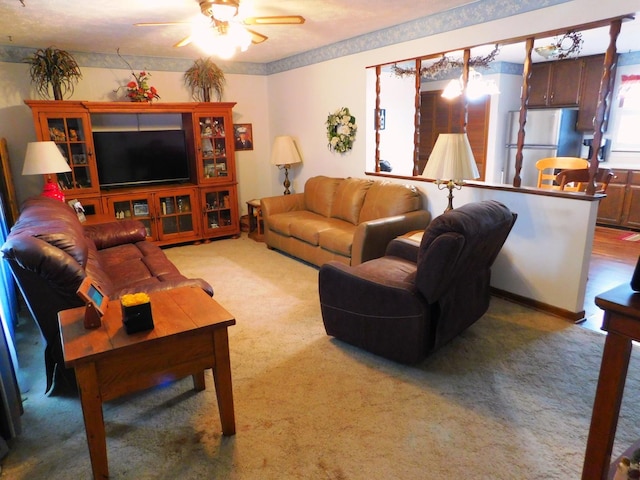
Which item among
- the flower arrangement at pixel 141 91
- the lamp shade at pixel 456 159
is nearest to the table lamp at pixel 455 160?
the lamp shade at pixel 456 159

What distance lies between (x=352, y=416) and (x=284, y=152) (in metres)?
4.09

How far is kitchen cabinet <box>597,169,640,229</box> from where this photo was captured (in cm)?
568

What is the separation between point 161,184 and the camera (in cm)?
542

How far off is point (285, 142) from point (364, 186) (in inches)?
64.5

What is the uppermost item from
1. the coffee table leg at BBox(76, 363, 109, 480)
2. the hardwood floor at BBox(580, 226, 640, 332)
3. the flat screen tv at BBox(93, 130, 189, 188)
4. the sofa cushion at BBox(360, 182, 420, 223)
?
the flat screen tv at BBox(93, 130, 189, 188)

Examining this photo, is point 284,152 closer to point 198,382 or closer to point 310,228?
point 310,228

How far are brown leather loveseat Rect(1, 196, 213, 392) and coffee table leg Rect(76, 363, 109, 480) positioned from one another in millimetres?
593

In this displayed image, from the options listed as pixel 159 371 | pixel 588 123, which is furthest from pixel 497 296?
pixel 588 123

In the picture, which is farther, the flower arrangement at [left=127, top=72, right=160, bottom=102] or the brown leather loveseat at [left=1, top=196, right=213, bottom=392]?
the flower arrangement at [left=127, top=72, right=160, bottom=102]

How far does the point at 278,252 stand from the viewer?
5141 millimetres

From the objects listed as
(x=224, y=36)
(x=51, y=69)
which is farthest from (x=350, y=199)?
(x=51, y=69)

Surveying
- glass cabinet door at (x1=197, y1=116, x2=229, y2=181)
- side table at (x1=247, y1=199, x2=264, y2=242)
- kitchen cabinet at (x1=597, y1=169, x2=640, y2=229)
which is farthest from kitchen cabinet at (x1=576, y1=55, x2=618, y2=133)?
glass cabinet door at (x1=197, y1=116, x2=229, y2=181)

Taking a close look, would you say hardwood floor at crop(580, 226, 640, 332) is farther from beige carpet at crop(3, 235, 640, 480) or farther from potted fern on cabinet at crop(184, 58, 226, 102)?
potted fern on cabinet at crop(184, 58, 226, 102)

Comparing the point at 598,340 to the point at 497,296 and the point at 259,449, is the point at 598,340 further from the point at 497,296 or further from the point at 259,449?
the point at 259,449
